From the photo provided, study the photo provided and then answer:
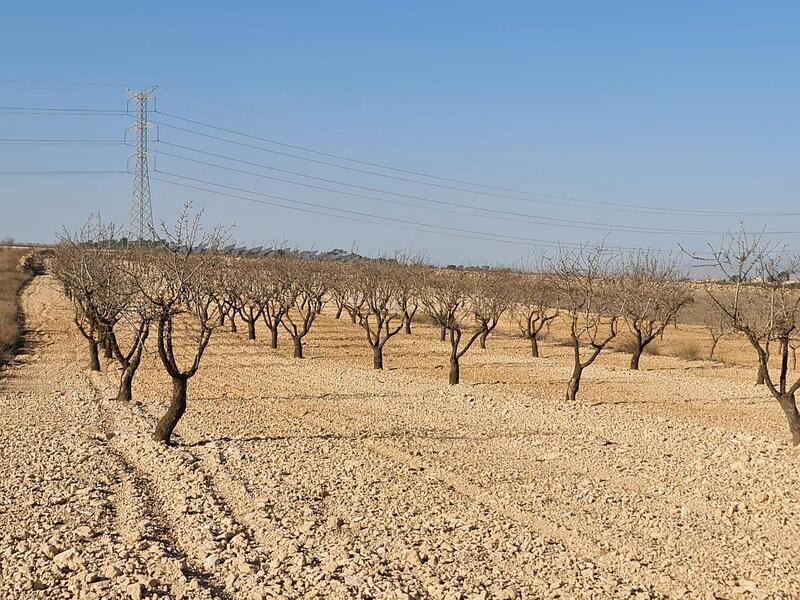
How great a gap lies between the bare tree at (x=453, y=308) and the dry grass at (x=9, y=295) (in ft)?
47.7

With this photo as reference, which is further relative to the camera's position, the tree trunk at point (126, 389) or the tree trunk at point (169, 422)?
the tree trunk at point (126, 389)

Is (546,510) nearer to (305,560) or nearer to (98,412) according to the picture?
(305,560)

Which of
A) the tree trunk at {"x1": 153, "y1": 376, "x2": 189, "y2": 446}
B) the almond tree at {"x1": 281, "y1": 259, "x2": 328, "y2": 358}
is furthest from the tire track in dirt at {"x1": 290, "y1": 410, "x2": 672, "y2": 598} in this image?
the almond tree at {"x1": 281, "y1": 259, "x2": 328, "y2": 358}

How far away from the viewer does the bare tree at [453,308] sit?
25059mm

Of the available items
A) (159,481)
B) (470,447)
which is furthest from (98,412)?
(470,447)

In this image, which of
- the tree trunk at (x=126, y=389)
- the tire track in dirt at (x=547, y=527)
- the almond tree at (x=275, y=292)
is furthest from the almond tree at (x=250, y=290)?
the tire track in dirt at (x=547, y=527)

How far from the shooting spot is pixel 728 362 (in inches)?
1460

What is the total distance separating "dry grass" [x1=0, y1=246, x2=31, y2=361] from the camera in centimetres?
3170

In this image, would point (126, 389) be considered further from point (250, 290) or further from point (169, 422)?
point (250, 290)

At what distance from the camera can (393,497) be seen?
427 inches

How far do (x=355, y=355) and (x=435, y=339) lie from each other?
8676 mm

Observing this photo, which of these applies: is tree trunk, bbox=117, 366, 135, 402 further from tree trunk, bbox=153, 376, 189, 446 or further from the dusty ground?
tree trunk, bbox=153, 376, 189, 446

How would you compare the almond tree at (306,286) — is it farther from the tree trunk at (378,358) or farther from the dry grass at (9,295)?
the dry grass at (9,295)

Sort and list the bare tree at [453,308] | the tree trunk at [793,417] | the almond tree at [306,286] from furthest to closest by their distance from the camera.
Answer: the almond tree at [306,286]
the bare tree at [453,308]
the tree trunk at [793,417]
